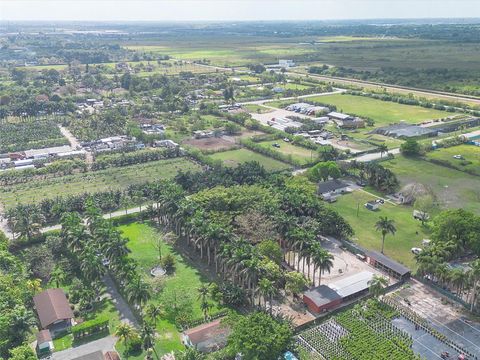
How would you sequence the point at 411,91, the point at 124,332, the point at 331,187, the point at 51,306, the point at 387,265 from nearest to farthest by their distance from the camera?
1. the point at 124,332
2. the point at 51,306
3. the point at 387,265
4. the point at 331,187
5. the point at 411,91

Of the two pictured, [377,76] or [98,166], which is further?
[377,76]

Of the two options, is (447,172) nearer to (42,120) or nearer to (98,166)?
(98,166)

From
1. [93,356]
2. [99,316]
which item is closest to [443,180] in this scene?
[99,316]

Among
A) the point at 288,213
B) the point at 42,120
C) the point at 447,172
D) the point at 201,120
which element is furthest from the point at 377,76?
the point at 288,213

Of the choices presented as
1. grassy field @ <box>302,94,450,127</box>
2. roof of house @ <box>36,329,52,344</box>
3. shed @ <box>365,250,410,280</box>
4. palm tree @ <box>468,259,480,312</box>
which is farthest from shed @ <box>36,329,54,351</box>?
grassy field @ <box>302,94,450,127</box>

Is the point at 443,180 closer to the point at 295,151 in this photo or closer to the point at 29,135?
the point at 295,151
